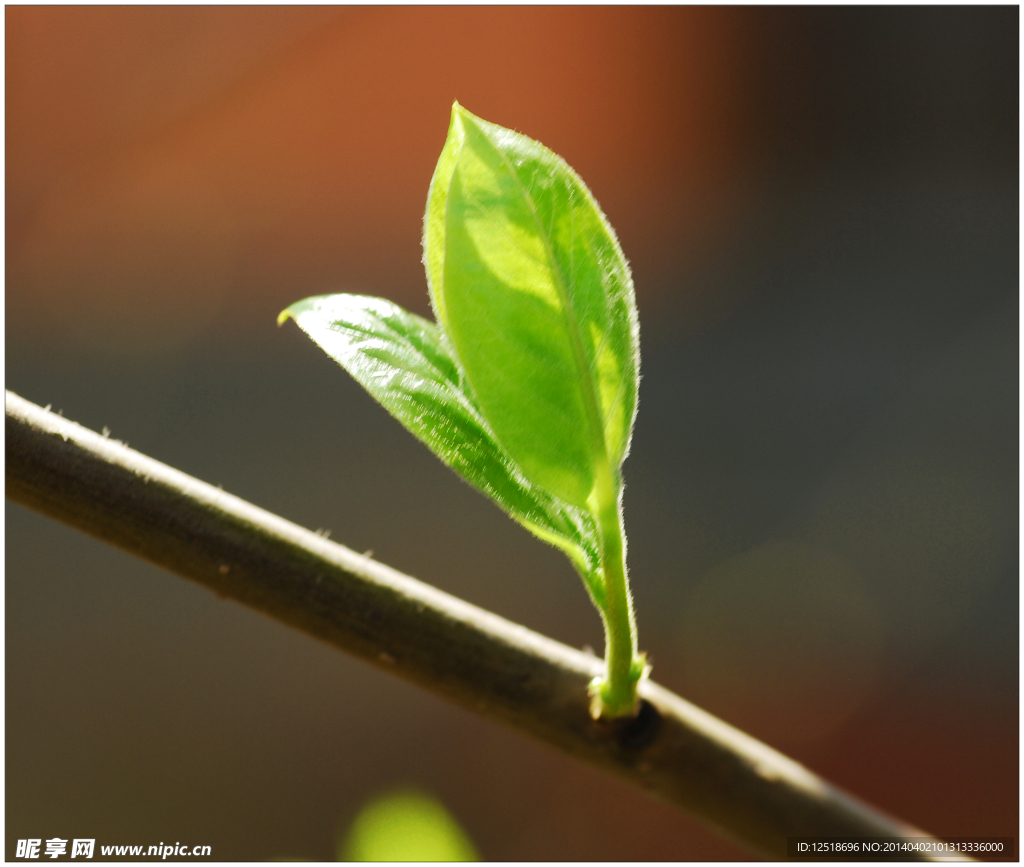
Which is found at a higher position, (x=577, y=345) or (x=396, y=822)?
(x=577, y=345)

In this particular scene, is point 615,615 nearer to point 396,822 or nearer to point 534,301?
point 534,301

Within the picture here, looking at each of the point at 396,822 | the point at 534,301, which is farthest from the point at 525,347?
the point at 396,822

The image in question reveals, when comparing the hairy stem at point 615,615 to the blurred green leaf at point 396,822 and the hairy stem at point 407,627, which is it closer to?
the hairy stem at point 407,627

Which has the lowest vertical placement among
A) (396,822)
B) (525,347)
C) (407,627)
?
(396,822)

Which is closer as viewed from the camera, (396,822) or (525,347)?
(525,347)


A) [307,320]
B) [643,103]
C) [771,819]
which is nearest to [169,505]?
[307,320]

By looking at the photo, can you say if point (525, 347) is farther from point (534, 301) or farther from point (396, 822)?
point (396, 822)

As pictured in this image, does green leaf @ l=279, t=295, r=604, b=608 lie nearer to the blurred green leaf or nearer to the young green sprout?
the young green sprout
